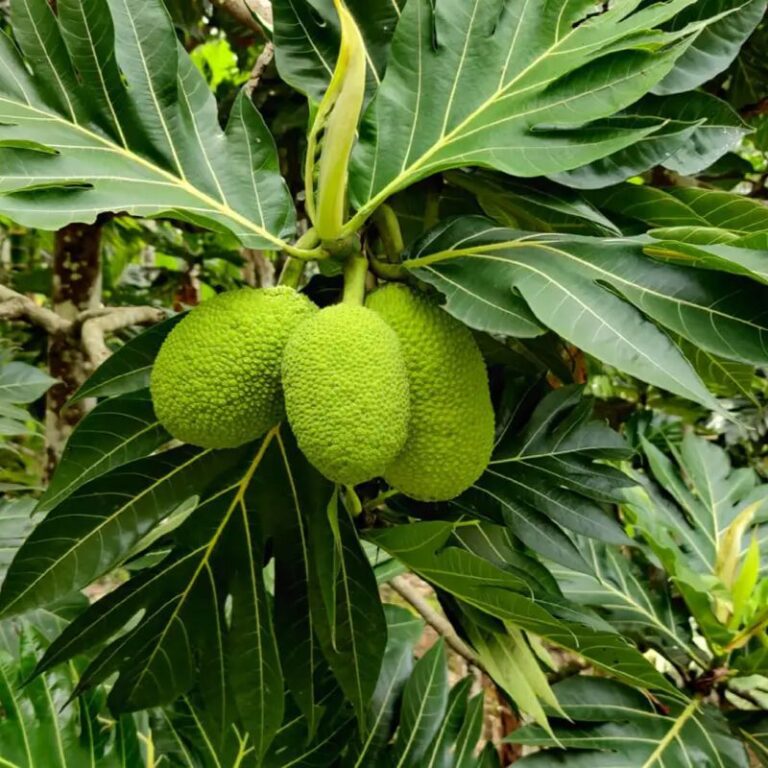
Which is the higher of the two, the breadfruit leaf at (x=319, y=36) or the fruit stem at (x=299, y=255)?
the breadfruit leaf at (x=319, y=36)

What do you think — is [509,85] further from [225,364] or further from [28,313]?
[28,313]

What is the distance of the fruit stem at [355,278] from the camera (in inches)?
23.5

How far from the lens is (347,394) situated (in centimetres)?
52

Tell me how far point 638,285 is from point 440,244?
0.16 m

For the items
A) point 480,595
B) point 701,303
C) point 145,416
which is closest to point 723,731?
point 480,595

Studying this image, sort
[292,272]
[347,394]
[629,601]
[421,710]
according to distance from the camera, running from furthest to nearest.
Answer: [629,601], [421,710], [292,272], [347,394]

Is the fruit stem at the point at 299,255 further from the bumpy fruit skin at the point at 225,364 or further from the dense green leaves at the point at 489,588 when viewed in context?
the dense green leaves at the point at 489,588

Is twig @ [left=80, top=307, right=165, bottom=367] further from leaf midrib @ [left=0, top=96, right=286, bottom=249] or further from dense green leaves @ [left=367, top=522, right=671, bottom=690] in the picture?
dense green leaves @ [left=367, top=522, right=671, bottom=690]

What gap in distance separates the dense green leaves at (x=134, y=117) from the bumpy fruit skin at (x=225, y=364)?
57 mm

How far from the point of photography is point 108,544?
2.24 ft

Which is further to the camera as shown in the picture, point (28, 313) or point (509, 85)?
point (28, 313)

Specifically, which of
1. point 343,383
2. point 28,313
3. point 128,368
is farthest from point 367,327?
point 28,313

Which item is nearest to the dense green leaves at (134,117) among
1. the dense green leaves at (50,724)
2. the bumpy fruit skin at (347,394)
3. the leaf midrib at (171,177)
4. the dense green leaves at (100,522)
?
the leaf midrib at (171,177)

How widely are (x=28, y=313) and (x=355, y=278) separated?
0.82m
